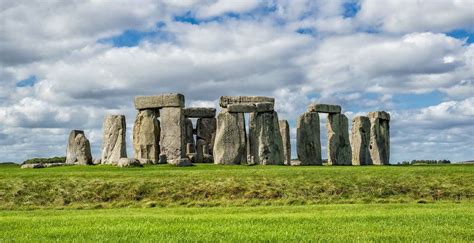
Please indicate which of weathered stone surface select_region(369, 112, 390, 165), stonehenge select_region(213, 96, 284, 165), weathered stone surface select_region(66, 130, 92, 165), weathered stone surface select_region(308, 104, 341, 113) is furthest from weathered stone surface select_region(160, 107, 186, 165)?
weathered stone surface select_region(369, 112, 390, 165)

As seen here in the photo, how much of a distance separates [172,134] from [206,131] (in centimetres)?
602

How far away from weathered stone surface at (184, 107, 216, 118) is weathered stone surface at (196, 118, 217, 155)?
0.59m

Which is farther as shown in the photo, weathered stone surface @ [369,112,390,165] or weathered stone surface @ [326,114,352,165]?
weathered stone surface @ [369,112,390,165]

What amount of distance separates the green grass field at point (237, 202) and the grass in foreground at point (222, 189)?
37 mm

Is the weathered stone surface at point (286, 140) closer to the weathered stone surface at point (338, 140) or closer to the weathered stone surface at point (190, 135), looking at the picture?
the weathered stone surface at point (338, 140)

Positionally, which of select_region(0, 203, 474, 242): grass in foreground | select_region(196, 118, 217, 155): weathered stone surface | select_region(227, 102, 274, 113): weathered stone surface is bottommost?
select_region(0, 203, 474, 242): grass in foreground

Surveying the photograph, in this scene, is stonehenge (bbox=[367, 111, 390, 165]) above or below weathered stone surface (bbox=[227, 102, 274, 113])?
below

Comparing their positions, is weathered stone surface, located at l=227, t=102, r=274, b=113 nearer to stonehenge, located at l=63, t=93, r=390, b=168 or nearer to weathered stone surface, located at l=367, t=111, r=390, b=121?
stonehenge, located at l=63, t=93, r=390, b=168

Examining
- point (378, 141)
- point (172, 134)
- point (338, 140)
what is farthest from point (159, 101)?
point (378, 141)

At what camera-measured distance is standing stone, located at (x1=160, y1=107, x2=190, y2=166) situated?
38.2 meters

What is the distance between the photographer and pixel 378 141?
45438 mm

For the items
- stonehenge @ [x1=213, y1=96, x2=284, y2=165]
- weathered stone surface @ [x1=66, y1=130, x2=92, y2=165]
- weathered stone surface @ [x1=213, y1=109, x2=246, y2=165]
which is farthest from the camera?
weathered stone surface @ [x1=66, y1=130, x2=92, y2=165]

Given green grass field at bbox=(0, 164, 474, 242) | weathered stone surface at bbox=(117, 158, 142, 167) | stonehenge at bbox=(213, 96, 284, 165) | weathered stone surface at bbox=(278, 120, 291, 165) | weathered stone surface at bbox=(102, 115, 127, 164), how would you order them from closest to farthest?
green grass field at bbox=(0, 164, 474, 242)
weathered stone surface at bbox=(117, 158, 142, 167)
stonehenge at bbox=(213, 96, 284, 165)
weathered stone surface at bbox=(102, 115, 127, 164)
weathered stone surface at bbox=(278, 120, 291, 165)

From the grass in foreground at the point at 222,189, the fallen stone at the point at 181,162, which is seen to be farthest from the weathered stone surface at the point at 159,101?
the grass in foreground at the point at 222,189
